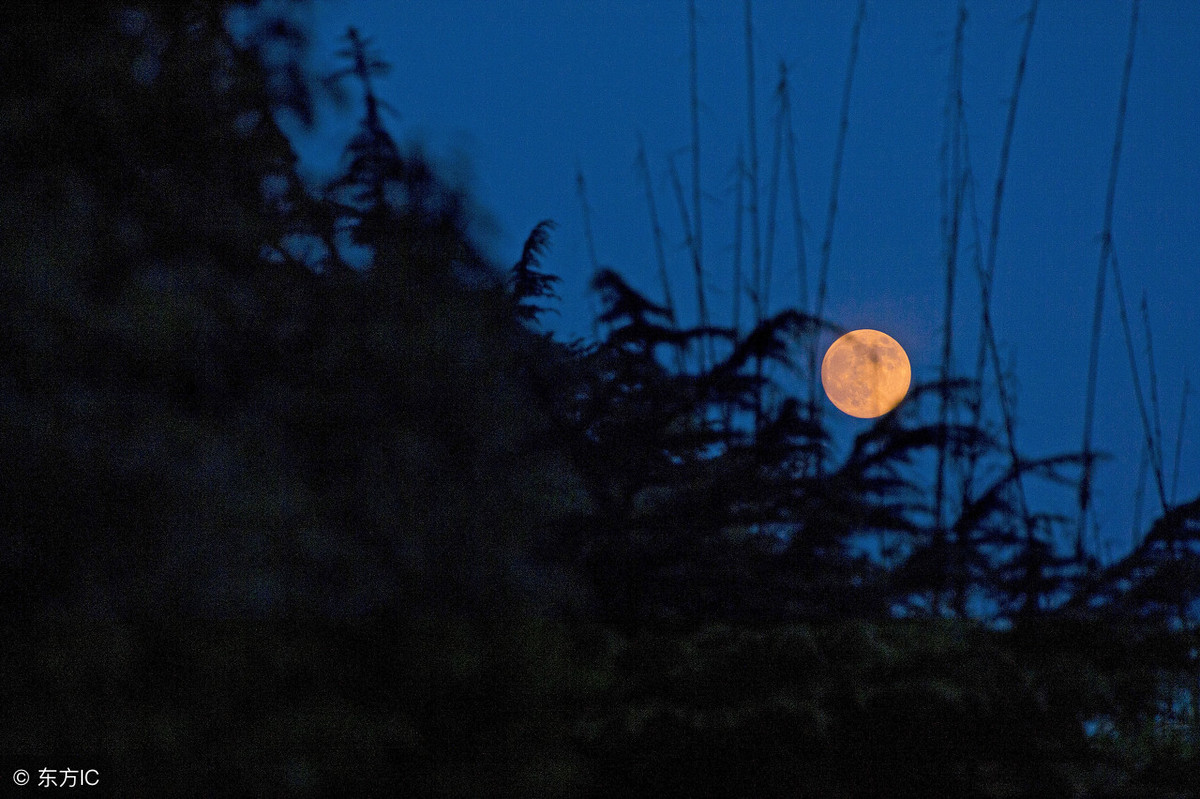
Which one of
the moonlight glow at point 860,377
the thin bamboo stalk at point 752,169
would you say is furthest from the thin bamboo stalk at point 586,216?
the moonlight glow at point 860,377

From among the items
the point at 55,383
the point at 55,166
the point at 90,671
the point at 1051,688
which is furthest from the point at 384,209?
the point at 1051,688

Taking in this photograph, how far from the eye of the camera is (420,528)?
1075 mm

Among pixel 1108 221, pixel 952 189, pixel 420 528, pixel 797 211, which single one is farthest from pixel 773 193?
pixel 420 528

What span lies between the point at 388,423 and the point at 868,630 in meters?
0.80

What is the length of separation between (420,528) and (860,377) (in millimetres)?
1210

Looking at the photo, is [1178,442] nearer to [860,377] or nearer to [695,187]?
[860,377]

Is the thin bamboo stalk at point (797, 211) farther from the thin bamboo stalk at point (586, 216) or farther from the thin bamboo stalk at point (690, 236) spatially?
the thin bamboo stalk at point (586, 216)

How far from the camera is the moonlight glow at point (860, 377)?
1.86 metres

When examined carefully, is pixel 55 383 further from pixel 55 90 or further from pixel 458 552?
pixel 458 552

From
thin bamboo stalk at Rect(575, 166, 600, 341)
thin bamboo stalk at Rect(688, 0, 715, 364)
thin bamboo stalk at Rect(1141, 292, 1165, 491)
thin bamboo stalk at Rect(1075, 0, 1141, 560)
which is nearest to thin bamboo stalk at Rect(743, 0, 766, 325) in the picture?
thin bamboo stalk at Rect(688, 0, 715, 364)

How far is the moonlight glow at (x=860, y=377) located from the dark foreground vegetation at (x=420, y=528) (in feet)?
0.68

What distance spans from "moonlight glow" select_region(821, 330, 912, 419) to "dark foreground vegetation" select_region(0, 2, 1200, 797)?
207 millimetres

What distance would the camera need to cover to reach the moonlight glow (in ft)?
6.09

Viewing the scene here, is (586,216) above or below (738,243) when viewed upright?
above
